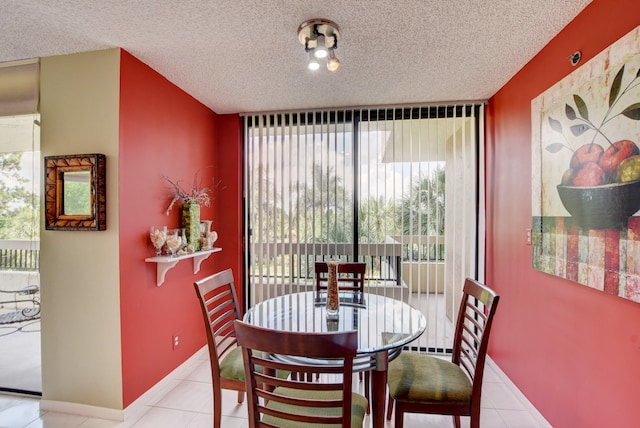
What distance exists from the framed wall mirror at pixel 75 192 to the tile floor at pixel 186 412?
1.35 meters

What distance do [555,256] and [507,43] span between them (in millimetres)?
1458

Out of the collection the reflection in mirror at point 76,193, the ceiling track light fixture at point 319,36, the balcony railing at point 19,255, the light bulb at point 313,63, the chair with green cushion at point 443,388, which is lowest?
the chair with green cushion at point 443,388

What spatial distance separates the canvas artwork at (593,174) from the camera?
137 centimetres

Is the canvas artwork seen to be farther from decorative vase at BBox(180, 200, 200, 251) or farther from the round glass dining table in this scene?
decorative vase at BBox(180, 200, 200, 251)

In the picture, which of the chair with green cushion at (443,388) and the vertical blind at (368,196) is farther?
the vertical blind at (368,196)

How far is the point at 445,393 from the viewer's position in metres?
1.61

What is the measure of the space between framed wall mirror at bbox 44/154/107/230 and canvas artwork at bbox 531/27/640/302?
9.86ft

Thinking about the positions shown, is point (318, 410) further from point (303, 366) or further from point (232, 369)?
point (232, 369)

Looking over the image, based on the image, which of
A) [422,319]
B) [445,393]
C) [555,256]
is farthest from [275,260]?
[555,256]

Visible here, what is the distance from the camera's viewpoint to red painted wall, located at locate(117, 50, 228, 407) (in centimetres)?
212

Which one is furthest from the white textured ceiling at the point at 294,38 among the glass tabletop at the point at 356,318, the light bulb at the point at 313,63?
the glass tabletop at the point at 356,318

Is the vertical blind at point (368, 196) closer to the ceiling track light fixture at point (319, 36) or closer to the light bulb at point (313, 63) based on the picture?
the light bulb at point (313, 63)

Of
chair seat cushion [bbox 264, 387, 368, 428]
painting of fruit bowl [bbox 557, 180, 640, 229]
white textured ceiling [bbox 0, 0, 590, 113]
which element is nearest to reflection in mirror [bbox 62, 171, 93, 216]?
white textured ceiling [bbox 0, 0, 590, 113]

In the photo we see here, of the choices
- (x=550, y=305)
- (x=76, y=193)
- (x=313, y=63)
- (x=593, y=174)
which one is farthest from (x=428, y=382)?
(x=76, y=193)
